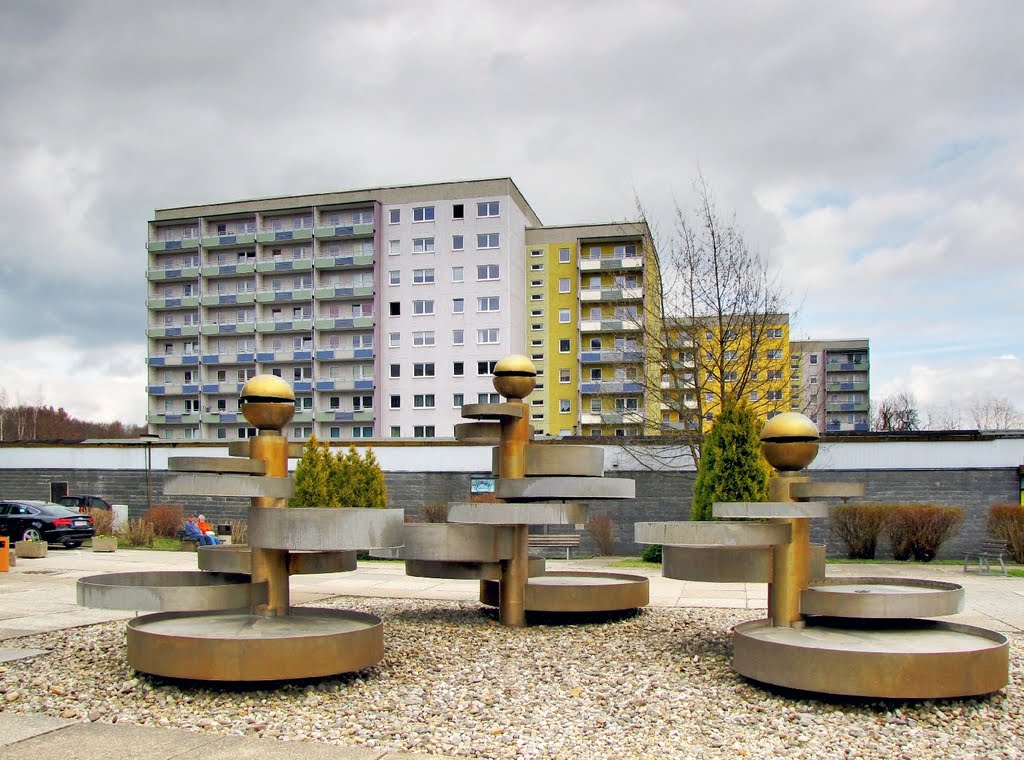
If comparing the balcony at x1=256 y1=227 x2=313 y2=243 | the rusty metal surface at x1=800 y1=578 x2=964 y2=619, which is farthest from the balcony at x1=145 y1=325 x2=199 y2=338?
the rusty metal surface at x1=800 y1=578 x2=964 y2=619

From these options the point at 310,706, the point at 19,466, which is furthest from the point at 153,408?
the point at 310,706

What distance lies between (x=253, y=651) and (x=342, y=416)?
64.5 metres

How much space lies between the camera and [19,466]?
128ft

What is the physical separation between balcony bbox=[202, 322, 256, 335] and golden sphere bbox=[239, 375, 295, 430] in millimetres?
67371

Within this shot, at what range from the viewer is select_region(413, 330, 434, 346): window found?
70625mm

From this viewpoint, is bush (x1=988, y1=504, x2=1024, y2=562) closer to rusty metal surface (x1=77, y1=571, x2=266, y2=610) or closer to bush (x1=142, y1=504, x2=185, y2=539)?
rusty metal surface (x1=77, y1=571, x2=266, y2=610)

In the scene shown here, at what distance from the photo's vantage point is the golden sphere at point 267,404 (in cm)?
994

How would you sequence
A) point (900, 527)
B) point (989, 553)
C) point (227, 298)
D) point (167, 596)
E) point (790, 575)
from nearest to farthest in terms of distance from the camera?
point (167, 596)
point (790, 575)
point (989, 553)
point (900, 527)
point (227, 298)

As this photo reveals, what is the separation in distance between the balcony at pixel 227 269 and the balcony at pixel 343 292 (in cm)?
591

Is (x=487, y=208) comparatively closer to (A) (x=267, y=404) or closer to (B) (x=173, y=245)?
(B) (x=173, y=245)

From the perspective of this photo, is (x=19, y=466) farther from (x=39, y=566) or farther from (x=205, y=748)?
(x=205, y=748)

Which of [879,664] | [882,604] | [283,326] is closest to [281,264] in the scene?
[283,326]

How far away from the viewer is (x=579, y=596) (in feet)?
39.1

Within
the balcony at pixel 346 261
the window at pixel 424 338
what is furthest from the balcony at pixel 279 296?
the window at pixel 424 338
